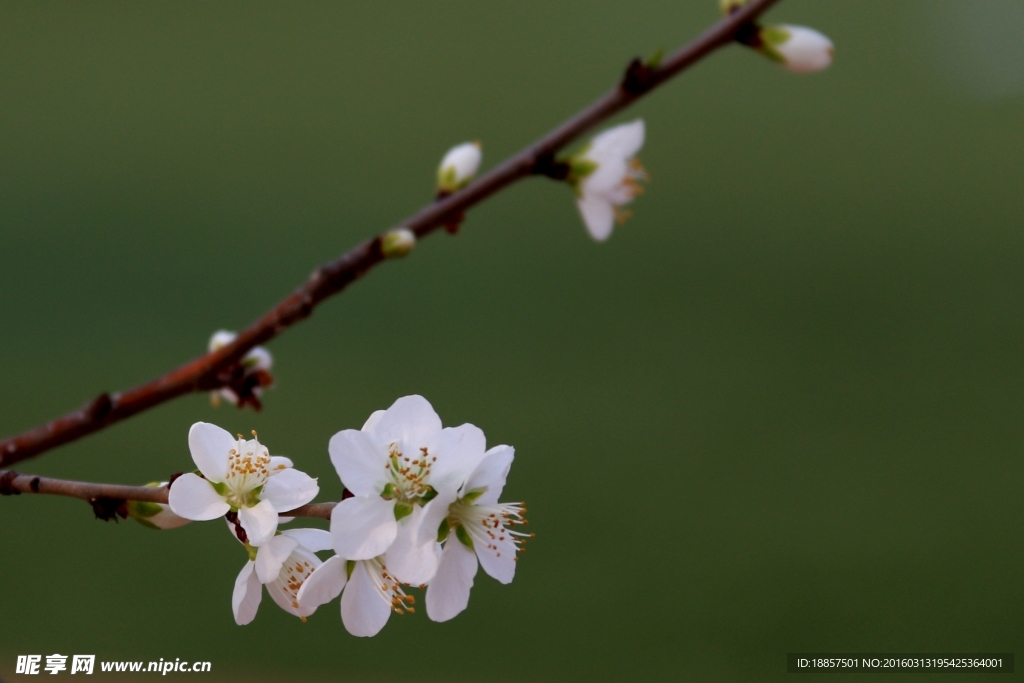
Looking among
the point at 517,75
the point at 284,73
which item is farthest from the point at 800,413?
the point at 284,73

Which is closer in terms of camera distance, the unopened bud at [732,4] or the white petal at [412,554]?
the white petal at [412,554]

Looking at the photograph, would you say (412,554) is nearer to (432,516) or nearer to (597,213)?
(432,516)

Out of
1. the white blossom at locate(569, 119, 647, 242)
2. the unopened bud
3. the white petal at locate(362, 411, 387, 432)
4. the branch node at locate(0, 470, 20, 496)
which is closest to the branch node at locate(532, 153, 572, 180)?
the white blossom at locate(569, 119, 647, 242)

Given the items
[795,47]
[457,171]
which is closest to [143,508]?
[457,171]

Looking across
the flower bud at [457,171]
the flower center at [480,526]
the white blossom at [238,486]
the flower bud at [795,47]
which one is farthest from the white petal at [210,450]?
the flower bud at [795,47]

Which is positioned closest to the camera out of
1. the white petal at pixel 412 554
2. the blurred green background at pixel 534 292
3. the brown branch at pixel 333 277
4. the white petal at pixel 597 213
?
the white petal at pixel 412 554

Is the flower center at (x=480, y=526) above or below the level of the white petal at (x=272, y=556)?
above

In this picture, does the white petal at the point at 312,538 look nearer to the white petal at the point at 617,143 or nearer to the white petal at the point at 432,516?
the white petal at the point at 432,516
